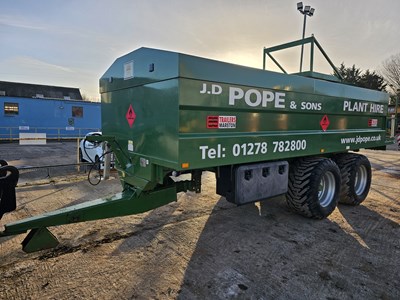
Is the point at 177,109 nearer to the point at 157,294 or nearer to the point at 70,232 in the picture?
the point at 157,294

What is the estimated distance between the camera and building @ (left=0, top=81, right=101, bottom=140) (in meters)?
21.4

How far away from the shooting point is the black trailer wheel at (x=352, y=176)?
5531 millimetres

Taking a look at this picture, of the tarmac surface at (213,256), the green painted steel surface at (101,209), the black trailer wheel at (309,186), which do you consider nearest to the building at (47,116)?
the tarmac surface at (213,256)

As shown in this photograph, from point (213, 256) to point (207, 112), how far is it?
1.76 meters

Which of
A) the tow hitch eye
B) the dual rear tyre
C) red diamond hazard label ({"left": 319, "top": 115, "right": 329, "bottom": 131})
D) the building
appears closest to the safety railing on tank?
red diamond hazard label ({"left": 319, "top": 115, "right": 329, "bottom": 131})

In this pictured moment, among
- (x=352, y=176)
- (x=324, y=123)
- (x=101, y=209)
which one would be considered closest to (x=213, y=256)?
(x=101, y=209)

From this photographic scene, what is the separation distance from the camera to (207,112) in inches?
128

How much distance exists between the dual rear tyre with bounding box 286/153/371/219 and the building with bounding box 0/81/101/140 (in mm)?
21354

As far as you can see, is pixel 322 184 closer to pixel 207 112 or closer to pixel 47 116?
pixel 207 112

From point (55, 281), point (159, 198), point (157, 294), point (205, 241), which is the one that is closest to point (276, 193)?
point (205, 241)

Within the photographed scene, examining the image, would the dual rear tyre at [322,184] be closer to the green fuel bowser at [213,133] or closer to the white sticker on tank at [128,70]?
the green fuel bowser at [213,133]

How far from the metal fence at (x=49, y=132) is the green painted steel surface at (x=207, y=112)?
20.5 m

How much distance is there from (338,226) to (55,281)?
4.07 meters

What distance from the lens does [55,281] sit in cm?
294
